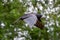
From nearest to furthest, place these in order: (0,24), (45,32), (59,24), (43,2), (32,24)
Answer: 1. (32,24)
2. (45,32)
3. (0,24)
4. (59,24)
5. (43,2)

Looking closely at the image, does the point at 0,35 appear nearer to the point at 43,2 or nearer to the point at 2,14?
the point at 2,14

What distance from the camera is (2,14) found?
193cm

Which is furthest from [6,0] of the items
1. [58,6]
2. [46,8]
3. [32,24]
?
[32,24]

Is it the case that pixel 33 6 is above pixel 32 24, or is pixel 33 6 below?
below

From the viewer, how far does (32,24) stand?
2.12 feet

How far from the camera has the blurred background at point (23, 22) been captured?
1781 millimetres

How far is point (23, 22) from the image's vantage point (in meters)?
1.90

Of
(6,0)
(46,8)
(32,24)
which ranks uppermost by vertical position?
(32,24)

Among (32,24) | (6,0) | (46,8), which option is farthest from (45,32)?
(32,24)

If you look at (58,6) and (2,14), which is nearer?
(2,14)

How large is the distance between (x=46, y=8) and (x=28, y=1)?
0.26 m

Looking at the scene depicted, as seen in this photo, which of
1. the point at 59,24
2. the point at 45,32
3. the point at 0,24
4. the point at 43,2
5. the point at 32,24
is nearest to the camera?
the point at 32,24

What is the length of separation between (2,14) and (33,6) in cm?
49

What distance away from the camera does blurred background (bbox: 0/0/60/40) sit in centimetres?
178
